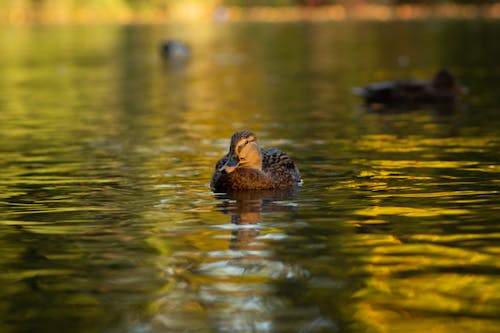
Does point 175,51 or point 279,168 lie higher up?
point 279,168

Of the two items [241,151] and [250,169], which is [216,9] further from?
[241,151]

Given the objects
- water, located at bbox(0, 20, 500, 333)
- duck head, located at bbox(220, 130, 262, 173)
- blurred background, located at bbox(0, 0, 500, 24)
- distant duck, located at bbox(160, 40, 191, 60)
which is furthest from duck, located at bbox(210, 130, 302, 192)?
blurred background, located at bbox(0, 0, 500, 24)

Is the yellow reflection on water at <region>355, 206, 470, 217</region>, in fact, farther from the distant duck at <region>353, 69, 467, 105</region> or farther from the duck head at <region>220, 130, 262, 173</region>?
the distant duck at <region>353, 69, 467, 105</region>

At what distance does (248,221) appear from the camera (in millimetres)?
12383

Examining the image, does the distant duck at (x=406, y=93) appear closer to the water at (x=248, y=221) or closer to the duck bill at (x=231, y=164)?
the water at (x=248, y=221)

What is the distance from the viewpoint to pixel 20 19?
13188 cm

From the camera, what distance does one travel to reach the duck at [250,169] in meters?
14.1

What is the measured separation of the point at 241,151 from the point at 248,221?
1.83 m

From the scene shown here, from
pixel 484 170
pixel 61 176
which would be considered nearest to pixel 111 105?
pixel 61 176

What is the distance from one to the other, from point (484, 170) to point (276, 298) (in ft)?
25.1

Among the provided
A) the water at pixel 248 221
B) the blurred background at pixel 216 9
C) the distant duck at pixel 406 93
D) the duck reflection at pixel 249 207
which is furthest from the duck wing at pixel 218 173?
the blurred background at pixel 216 9

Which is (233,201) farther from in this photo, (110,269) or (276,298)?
(276,298)

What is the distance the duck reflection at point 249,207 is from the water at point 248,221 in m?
0.03

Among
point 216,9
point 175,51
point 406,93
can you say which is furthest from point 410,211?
point 216,9
